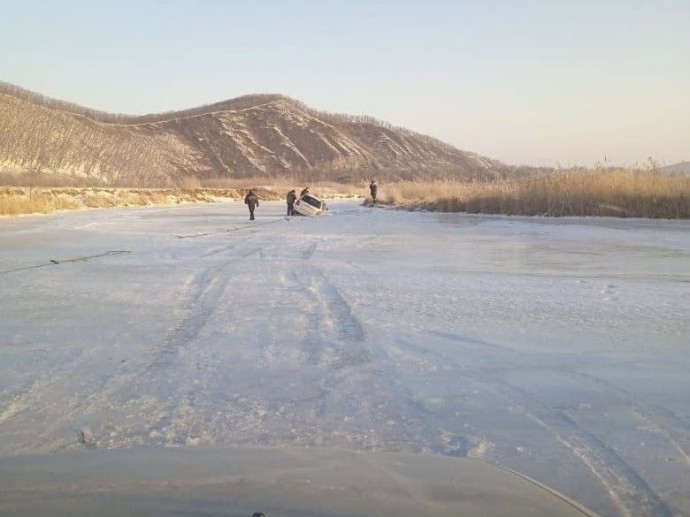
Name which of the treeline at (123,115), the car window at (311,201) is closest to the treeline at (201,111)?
the treeline at (123,115)

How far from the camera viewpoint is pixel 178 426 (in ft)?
10.6

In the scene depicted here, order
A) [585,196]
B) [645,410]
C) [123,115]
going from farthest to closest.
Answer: [123,115], [585,196], [645,410]

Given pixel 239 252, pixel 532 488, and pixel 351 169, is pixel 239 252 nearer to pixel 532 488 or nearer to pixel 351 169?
pixel 532 488

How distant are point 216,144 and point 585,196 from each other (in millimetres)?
128855

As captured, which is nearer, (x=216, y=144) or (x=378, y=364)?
(x=378, y=364)

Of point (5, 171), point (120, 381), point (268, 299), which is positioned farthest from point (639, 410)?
point (5, 171)

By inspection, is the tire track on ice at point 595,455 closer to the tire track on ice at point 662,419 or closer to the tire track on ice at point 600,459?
the tire track on ice at point 600,459

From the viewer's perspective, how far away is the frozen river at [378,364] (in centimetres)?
300

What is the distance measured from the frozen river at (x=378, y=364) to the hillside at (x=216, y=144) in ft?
290

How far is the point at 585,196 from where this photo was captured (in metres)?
20.7

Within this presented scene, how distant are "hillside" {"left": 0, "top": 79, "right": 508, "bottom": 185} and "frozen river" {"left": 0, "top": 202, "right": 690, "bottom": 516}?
290 ft

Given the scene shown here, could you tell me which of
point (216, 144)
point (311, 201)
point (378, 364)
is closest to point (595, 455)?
point (378, 364)

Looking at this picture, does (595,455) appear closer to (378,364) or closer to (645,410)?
(645,410)

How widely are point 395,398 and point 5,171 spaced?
91715 millimetres
